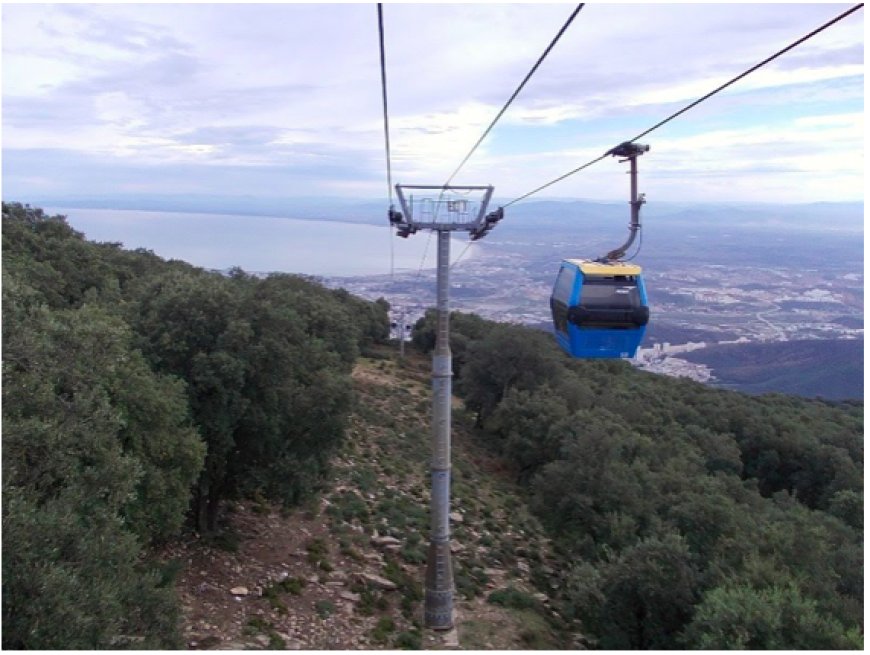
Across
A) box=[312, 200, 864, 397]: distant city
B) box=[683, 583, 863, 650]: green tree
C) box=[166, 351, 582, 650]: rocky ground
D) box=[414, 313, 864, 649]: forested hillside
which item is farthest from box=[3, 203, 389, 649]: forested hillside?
box=[312, 200, 864, 397]: distant city

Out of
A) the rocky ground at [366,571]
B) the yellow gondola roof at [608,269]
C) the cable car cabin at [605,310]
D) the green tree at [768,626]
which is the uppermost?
the yellow gondola roof at [608,269]

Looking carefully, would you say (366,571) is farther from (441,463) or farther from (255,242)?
(255,242)

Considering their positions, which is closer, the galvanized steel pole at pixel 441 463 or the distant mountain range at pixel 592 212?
the galvanized steel pole at pixel 441 463

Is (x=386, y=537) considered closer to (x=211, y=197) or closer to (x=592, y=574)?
(x=592, y=574)

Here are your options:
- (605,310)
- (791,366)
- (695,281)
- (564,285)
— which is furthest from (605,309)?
(695,281)

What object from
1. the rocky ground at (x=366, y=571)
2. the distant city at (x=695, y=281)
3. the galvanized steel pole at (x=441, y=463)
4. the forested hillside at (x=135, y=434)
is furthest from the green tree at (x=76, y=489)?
the distant city at (x=695, y=281)

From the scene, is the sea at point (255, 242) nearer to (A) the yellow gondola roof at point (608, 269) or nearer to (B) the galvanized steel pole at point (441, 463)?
(B) the galvanized steel pole at point (441, 463)

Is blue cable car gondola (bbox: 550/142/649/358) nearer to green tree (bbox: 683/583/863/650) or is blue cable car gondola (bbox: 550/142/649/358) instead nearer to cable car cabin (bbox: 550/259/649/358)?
cable car cabin (bbox: 550/259/649/358)

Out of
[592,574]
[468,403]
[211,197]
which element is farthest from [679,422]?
[211,197]
